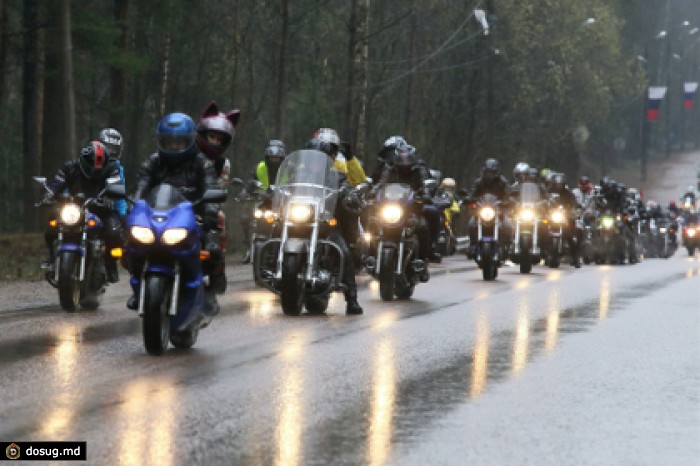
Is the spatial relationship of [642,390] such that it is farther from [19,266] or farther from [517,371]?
[19,266]

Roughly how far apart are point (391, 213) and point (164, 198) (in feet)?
21.9

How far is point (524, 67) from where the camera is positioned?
2707 inches

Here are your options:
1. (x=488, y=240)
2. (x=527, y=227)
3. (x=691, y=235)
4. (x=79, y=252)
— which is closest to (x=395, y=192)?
(x=79, y=252)

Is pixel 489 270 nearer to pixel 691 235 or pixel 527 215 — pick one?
pixel 527 215

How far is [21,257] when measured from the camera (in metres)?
22.3

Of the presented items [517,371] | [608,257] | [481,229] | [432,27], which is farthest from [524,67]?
[517,371]

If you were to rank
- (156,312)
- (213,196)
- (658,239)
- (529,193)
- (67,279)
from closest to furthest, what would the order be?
(156,312), (213,196), (67,279), (529,193), (658,239)

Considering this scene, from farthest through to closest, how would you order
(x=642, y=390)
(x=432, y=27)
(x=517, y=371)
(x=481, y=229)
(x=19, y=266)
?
1. (x=432, y=27)
2. (x=481, y=229)
3. (x=19, y=266)
4. (x=517, y=371)
5. (x=642, y=390)

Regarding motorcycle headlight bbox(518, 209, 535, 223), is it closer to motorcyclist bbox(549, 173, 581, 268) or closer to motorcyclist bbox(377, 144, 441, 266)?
motorcyclist bbox(549, 173, 581, 268)

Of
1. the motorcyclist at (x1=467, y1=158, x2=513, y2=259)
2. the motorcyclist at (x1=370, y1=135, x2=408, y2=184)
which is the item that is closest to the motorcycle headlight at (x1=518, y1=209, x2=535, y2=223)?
the motorcyclist at (x1=467, y1=158, x2=513, y2=259)

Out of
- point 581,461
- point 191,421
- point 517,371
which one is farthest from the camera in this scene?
point 517,371

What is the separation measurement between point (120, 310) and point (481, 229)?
8892 millimetres

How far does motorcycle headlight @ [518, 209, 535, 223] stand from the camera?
28188mm

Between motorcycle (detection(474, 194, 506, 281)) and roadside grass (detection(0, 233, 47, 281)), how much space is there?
602cm
